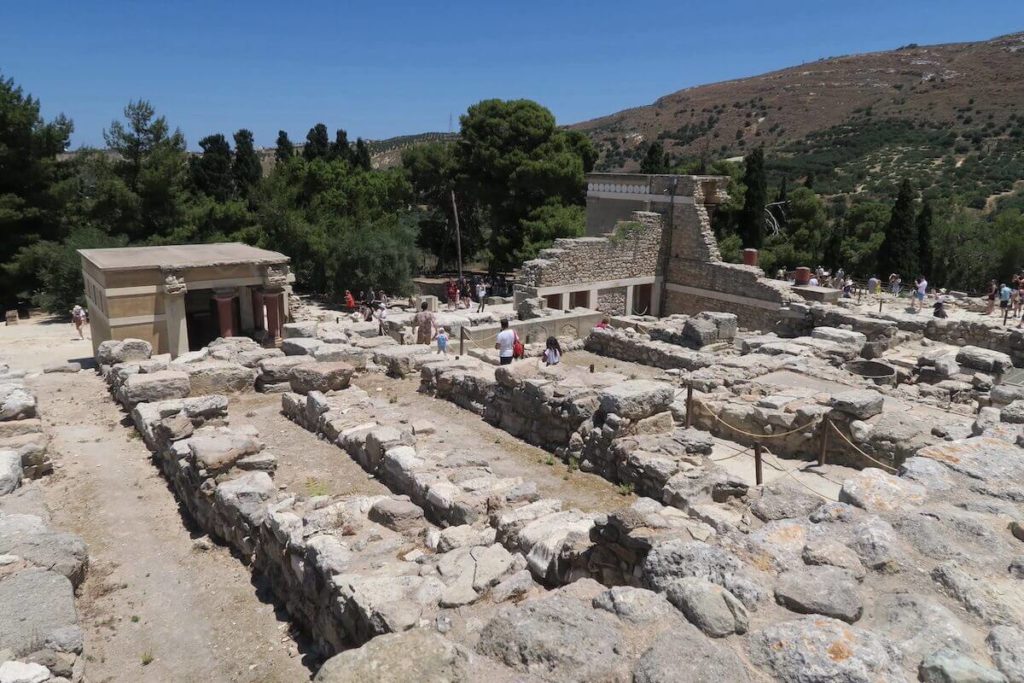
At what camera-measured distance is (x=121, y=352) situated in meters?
14.8

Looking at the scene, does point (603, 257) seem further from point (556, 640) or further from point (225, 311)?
point (556, 640)

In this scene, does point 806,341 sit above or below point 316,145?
below

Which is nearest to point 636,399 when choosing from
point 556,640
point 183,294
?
point 556,640

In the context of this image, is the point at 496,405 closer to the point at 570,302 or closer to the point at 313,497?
the point at 313,497

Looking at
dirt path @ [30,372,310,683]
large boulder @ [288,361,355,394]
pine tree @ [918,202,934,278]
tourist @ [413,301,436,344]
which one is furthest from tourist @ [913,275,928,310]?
dirt path @ [30,372,310,683]

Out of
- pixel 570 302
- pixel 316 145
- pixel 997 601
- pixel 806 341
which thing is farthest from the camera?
pixel 316 145

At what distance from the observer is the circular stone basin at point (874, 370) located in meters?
13.3

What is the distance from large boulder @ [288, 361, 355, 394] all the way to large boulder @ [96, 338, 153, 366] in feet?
15.2

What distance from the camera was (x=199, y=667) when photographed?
6.06 m

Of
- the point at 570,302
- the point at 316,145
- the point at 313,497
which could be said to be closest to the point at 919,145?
the point at 316,145

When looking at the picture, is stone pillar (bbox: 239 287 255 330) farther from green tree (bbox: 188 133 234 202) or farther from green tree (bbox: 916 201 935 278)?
green tree (bbox: 916 201 935 278)

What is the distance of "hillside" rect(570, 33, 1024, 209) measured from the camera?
61938 millimetres

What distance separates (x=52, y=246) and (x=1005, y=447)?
30306 millimetres

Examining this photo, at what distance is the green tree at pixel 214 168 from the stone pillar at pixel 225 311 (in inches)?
948
